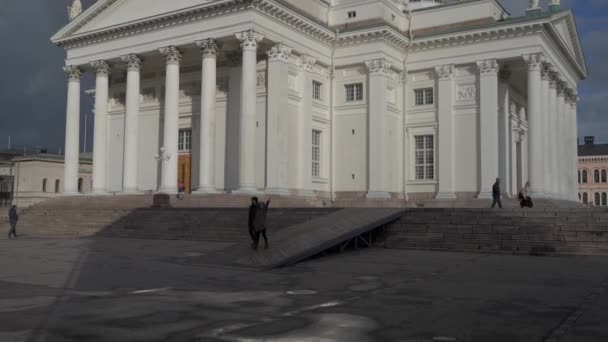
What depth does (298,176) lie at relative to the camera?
35500mm

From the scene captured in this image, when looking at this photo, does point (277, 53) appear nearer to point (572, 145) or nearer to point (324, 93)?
point (324, 93)

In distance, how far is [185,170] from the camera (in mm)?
38844

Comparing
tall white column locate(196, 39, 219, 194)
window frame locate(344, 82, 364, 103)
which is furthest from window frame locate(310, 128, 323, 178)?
tall white column locate(196, 39, 219, 194)

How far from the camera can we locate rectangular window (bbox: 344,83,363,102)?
38.0 metres

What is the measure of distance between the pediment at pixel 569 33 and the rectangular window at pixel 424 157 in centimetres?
957

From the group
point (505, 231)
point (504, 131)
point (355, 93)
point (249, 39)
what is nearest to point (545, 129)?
point (504, 131)

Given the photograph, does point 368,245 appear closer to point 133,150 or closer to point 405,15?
point 133,150

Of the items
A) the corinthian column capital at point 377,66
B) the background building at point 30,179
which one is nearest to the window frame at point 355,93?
the corinthian column capital at point 377,66

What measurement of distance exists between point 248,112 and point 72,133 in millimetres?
13681

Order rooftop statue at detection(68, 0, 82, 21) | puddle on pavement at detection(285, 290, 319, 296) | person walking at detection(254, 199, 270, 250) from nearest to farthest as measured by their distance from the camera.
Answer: puddle on pavement at detection(285, 290, 319, 296), person walking at detection(254, 199, 270, 250), rooftop statue at detection(68, 0, 82, 21)

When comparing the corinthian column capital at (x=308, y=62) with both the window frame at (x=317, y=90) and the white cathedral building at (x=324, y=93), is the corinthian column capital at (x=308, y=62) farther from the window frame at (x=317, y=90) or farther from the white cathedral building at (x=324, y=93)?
the window frame at (x=317, y=90)

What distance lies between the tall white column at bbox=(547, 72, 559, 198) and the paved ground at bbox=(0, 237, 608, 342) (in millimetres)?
21384

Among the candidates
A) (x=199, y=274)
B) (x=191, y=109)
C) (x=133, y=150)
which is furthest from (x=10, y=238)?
(x=199, y=274)

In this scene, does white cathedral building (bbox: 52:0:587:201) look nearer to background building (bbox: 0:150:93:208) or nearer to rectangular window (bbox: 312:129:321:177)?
rectangular window (bbox: 312:129:321:177)
